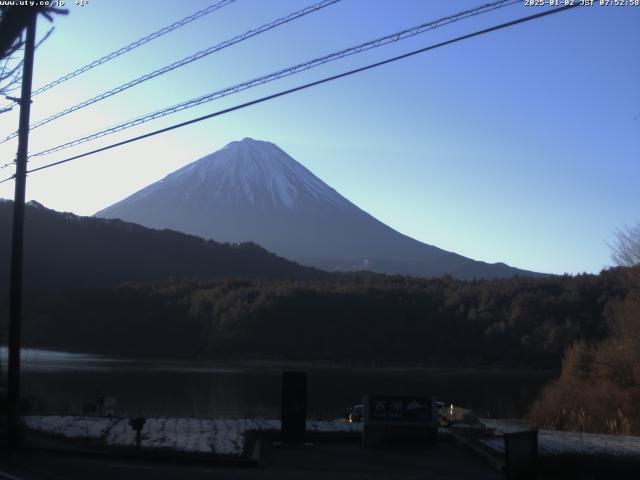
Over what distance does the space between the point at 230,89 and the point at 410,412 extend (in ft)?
22.6

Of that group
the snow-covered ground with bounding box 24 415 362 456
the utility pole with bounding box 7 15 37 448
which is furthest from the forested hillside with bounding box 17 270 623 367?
the utility pole with bounding box 7 15 37 448

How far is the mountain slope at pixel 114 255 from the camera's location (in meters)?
79.1

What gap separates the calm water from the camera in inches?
1122

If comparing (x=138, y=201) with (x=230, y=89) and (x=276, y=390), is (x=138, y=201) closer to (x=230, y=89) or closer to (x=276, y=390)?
(x=276, y=390)

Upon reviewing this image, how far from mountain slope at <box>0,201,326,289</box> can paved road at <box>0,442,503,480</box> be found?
174ft

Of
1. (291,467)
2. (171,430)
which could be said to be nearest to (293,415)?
(291,467)

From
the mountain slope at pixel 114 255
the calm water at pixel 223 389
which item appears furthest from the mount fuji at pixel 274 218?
the calm water at pixel 223 389

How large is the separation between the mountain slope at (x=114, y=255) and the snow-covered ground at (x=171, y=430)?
4902cm

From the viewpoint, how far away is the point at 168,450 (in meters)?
14.5

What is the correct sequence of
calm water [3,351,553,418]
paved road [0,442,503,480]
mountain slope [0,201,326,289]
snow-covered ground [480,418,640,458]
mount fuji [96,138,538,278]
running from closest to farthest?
paved road [0,442,503,480] → snow-covered ground [480,418,640,458] → calm water [3,351,553,418] → mountain slope [0,201,326,289] → mount fuji [96,138,538,278]

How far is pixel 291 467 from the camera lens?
1374 cm

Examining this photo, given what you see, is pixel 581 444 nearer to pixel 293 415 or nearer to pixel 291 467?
pixel 293 415

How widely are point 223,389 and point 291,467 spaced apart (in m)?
21.9

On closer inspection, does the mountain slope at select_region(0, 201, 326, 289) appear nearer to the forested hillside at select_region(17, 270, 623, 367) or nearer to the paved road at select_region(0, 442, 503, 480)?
the forested hillside at select_region(17, 270, 623, 367)
